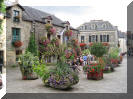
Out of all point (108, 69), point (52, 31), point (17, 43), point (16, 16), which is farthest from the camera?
point (52, 31)

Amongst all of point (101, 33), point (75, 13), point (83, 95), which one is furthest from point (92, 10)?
point (83, 95)

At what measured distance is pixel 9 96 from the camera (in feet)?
21.7

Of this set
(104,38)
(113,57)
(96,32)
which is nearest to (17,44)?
(96,32)

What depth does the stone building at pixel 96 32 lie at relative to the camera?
1185 cm

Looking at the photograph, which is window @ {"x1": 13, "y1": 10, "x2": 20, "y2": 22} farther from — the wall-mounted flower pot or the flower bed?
the flower bed

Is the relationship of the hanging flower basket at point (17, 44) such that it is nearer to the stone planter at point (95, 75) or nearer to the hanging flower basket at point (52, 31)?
the hanging flower basket at point (52, 31)

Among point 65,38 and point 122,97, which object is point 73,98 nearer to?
point 122,97

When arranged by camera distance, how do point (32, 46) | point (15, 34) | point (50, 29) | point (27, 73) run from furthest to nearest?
point (50, 29) < point (32, 46) < point (15, 34) < point (27, 73)

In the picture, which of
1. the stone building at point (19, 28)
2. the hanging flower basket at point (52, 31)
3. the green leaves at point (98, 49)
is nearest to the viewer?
the green leaves at point (98, 49)

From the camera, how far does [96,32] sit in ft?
38.4

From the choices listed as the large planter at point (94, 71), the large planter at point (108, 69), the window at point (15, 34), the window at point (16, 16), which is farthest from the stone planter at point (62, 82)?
the window at point (16, 16)

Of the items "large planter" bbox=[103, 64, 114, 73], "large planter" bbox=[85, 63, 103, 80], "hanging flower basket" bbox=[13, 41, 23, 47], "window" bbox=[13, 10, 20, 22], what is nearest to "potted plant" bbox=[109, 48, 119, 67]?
"large planter" bbox=[103, 64, 114, 73]

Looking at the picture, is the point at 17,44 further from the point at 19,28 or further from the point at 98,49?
the point at 98,49

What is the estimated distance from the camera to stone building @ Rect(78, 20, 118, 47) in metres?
11.8
